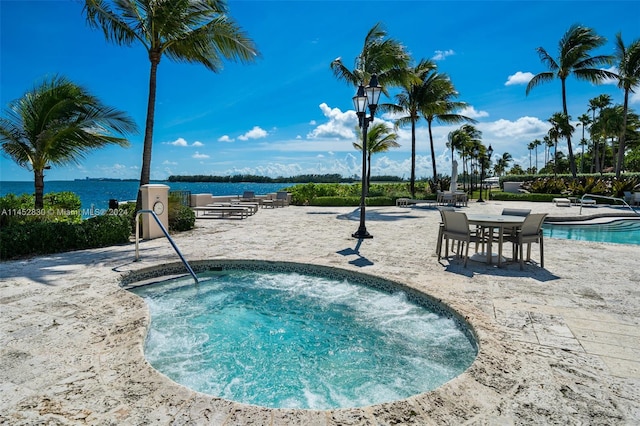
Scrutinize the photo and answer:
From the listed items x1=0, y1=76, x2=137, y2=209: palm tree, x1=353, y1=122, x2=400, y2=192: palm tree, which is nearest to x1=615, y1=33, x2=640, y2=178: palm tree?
x1=353, y1=122, x2=400, y2=192: palm tree

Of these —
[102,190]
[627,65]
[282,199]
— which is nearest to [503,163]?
[627,65]

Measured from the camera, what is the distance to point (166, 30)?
29.5ft

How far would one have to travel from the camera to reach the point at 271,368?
2.97 m

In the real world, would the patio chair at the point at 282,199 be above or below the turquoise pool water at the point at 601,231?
above

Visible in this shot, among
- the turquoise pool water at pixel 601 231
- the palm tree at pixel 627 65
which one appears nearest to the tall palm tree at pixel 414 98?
the turquoise pool water at pixel 601 231

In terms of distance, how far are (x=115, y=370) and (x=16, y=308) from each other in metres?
2.21

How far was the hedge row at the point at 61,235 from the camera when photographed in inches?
A: 244

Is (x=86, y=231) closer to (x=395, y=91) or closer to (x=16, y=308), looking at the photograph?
(x=16, y=308)

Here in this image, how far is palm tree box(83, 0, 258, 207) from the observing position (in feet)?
28.9

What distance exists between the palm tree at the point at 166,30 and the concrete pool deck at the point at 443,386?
543 cm

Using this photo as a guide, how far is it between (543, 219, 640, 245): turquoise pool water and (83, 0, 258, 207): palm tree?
1124 cm

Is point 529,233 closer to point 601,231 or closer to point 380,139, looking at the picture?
point 601,231

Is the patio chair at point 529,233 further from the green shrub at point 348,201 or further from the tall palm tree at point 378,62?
the green shrub at point 348,201

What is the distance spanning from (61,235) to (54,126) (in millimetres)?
3056
